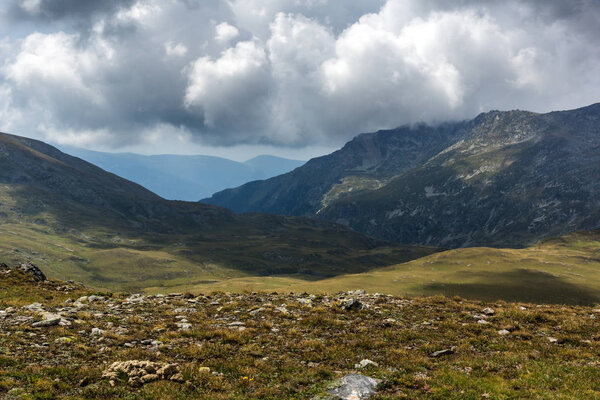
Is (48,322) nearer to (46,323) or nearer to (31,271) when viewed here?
(46,323)

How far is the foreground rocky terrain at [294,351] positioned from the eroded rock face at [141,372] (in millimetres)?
50

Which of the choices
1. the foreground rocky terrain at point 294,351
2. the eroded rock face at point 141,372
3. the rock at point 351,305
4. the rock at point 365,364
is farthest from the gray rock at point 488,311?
the eroded rock face at point 141,372

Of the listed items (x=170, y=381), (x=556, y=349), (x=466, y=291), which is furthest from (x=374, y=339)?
(x=466, y=291)

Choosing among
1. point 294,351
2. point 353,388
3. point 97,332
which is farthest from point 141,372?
point 353,388

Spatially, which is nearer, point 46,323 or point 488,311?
point 46,323

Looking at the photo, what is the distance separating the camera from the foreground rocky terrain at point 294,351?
14.3 meters

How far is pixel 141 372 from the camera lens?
49.4 feet

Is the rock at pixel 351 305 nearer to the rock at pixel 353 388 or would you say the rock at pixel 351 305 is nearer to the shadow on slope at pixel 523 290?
the rock at pixel 353 388

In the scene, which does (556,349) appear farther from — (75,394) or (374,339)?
(75,394)

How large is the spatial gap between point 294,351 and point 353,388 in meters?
5.73

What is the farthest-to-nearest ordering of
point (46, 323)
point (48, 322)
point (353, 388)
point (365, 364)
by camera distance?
point (48, 322) < point (46, 323) < point (365, 364) < point (353, 388)

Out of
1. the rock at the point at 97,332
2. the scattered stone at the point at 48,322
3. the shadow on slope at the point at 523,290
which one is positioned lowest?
the shadow on slope at the point at 523,290

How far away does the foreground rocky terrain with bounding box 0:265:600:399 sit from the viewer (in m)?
14.3

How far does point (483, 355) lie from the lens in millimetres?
18812
